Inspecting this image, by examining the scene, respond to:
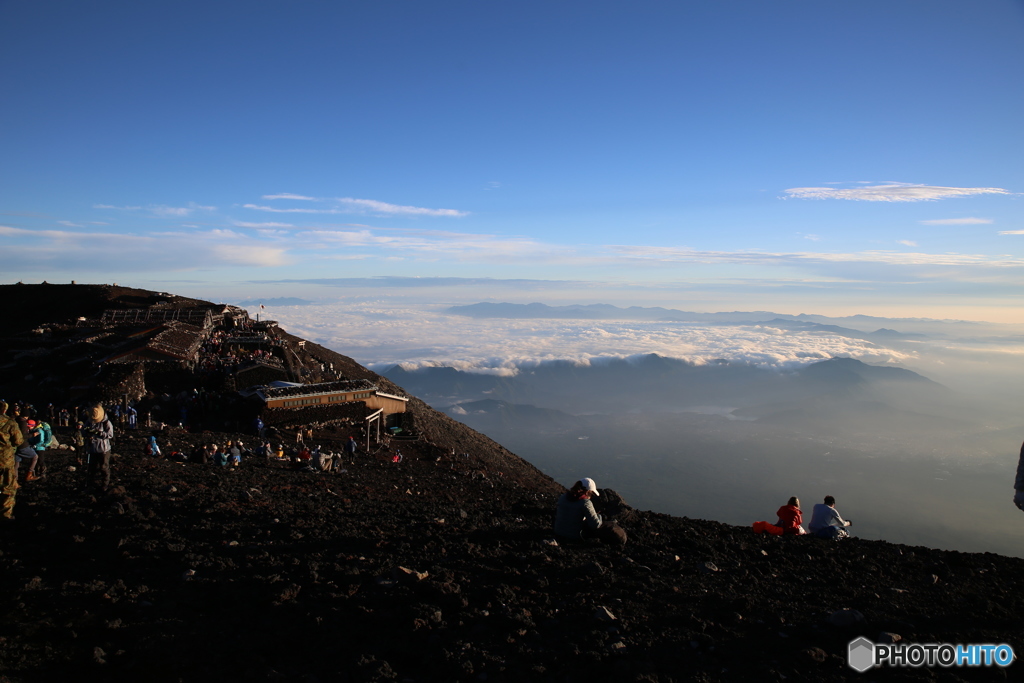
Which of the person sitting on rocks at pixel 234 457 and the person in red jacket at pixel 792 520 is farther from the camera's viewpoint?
the person sitting on rocks at pixel 234 457

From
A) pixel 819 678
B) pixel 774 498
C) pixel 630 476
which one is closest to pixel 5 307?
pixel 819 678

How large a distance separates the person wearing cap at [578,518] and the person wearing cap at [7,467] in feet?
27.2

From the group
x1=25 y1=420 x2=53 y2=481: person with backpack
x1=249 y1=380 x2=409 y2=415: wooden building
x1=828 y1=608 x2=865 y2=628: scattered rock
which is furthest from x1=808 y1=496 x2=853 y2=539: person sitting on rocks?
x1=249 y1=380 x2=409 y2=415: wooden building

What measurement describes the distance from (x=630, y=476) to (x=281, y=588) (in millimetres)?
163988

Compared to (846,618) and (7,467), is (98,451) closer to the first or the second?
(7,467)

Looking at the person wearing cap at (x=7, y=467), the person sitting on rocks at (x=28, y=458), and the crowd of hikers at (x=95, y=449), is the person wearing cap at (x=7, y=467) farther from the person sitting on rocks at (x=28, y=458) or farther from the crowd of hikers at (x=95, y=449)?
the person sitting on rocks at (x=28, y=458)

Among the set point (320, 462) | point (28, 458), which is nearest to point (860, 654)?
point (28, 458)

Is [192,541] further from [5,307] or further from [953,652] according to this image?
[5,307]

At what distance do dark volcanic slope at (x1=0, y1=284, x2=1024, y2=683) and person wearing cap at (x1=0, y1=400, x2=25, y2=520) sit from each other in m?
0.35

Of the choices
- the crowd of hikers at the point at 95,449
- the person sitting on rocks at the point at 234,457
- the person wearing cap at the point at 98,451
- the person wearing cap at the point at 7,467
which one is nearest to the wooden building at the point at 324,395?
the crowd of hikers at the point at 95,449

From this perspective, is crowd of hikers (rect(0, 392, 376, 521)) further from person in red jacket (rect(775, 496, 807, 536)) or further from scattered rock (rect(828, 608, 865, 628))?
person in red jacket (rect(775, 496, 807, 536))

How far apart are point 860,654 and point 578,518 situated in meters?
3.73

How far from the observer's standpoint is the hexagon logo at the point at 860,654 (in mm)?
4914

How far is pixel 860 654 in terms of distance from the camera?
201 inches
